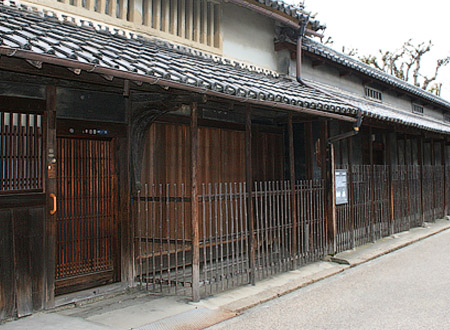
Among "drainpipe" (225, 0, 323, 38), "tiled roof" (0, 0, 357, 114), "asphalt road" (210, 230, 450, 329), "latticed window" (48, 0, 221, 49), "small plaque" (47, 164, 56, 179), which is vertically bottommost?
"asphalt road" (210, 230, 450, 329)

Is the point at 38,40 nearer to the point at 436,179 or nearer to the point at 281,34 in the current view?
the point at 281,34

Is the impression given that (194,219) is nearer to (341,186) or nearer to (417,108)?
(341,186)

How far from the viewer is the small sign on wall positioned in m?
10.3

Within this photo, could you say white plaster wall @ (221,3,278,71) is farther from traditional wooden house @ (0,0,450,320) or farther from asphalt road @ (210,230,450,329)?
asphalt road @ (210,230,450,329)

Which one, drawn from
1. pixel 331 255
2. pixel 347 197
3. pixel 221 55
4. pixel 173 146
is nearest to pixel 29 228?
pixel 173 146

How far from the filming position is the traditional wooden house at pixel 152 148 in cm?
572

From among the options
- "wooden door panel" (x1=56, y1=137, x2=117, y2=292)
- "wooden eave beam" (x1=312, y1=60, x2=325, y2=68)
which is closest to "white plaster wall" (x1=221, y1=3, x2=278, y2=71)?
"wooden eave beam" (x1=312, y1=60, x2=325, y2=68)

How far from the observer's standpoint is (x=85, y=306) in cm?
644

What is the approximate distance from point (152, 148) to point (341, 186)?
5076 mm

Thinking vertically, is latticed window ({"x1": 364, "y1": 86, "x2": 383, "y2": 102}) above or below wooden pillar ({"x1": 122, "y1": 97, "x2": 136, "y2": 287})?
above

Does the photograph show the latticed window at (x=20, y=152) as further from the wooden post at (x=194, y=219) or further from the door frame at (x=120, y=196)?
the wooden post at (x=194, y=219)

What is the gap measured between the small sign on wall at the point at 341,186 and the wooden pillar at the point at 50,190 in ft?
21.9

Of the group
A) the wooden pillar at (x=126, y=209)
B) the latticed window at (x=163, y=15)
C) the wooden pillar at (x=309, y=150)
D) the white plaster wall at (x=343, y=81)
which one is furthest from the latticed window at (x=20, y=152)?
the white plaster wall at (x=343, y=81)

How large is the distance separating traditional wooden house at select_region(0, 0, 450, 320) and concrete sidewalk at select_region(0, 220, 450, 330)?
0.86ft
